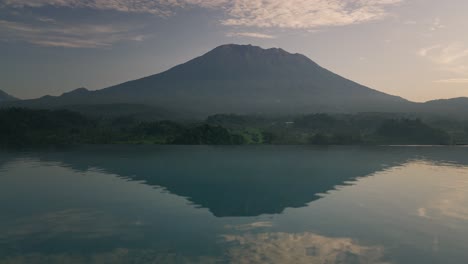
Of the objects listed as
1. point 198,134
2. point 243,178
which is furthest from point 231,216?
point 198,134

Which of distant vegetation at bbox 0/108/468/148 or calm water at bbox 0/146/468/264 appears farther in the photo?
distant vegetation at bbox 0/108/468/148

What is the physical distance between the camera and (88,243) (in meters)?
13.6

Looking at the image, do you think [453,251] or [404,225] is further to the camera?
[404,225]

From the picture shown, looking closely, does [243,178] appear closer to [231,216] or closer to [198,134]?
[231,216]

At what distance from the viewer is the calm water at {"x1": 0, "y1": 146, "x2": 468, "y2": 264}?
41.9ft

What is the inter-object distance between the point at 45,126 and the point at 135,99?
9966 centimetres

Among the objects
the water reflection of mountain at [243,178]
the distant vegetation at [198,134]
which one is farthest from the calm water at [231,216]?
the distant vegetation at [198,134]

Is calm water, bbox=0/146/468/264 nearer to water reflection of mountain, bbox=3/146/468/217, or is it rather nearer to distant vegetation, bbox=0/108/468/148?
water reflection of mountain, bbox=3/146/468/217

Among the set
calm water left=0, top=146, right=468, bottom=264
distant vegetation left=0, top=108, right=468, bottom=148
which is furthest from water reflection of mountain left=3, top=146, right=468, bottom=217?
distant vegetation left=0, top=108, right=468, bottom=148

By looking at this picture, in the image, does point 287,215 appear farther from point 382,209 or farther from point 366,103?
point 366,103

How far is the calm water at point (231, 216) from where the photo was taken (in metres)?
12.8

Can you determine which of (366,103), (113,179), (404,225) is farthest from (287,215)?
(366,103)

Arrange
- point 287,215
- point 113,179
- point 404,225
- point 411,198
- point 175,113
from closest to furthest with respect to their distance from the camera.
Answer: point 404,225 → point 287,215 → point 411,198 → point 113,179 → point 175,113

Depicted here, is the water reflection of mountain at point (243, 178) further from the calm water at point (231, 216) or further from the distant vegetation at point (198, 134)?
the distant vegetation at point (198, 134)
